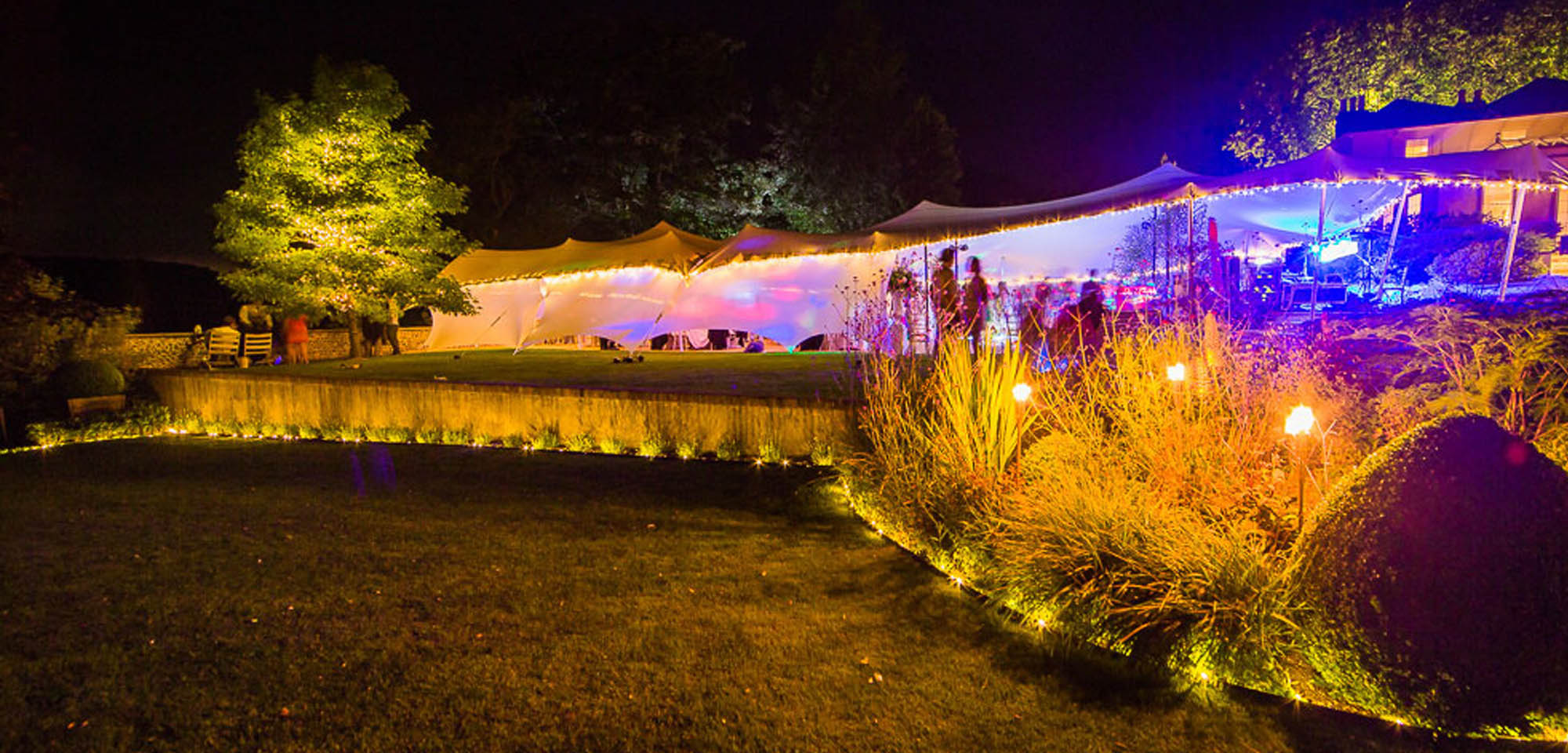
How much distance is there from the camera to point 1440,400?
11.3 ft

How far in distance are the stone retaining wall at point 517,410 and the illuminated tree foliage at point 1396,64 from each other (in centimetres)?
2133

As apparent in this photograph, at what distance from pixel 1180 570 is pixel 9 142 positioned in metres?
14.5

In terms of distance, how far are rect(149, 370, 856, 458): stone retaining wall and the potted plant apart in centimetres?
45

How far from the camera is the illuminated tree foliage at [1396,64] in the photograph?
732 inches

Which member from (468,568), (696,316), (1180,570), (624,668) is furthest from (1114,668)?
(696,316)

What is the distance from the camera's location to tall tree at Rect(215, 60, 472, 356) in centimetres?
1457

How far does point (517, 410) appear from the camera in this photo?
8320mm

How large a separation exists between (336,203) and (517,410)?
913 centimetres

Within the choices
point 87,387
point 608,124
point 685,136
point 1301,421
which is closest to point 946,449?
point 1301,421

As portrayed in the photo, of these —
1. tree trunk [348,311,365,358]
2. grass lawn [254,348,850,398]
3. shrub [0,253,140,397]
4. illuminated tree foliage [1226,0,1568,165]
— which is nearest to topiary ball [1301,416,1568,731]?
grass lawn [254,348,850,398]

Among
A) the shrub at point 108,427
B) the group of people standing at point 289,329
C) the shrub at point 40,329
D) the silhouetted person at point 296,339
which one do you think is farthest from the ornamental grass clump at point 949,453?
the silhouetted person at point 296,339

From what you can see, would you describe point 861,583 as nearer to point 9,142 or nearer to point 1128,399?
point 1128,399

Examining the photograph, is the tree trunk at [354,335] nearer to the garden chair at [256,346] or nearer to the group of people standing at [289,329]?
the group of people standing at [289,329]

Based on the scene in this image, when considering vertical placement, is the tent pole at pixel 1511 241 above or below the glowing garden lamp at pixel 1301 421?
above
